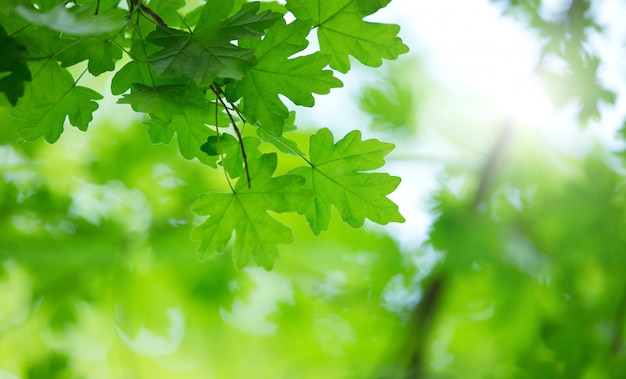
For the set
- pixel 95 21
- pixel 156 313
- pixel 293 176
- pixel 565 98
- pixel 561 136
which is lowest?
pixel 156 313

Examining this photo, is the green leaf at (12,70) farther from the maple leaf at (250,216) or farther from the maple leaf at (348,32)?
the maple leaf at (348,32)

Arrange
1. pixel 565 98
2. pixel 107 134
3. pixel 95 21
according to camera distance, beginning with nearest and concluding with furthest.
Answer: pixel 95 21, pixel 565 98, pixel 107 134

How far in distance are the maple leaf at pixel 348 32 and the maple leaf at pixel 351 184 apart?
0.48 feet

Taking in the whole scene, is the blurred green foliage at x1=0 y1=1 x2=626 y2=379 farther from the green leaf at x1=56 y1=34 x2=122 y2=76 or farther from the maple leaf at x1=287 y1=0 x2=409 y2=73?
the green leaf at x1=56 y1=34 x2=122 y2=76

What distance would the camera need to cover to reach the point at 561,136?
3381 millimetres

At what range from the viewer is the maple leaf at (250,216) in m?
1.00

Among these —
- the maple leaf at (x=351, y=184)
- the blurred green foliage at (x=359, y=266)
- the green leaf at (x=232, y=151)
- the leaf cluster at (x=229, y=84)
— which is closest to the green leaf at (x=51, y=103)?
the leaf cluster at (x=229, y=84)

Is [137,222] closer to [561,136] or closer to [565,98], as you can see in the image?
[565,98]

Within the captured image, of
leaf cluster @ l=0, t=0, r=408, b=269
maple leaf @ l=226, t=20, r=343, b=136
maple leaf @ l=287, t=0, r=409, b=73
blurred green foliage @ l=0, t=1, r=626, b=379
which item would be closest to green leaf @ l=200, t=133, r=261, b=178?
leaf cluster @ l=0, t=0, r=408, b=269

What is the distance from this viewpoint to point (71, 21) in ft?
2.42

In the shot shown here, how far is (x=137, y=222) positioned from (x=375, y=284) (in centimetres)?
147

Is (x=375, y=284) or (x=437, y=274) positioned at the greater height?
(x=437, y=274)

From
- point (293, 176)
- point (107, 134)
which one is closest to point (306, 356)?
point (107, 134)

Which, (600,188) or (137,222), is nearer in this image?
(600,188)
